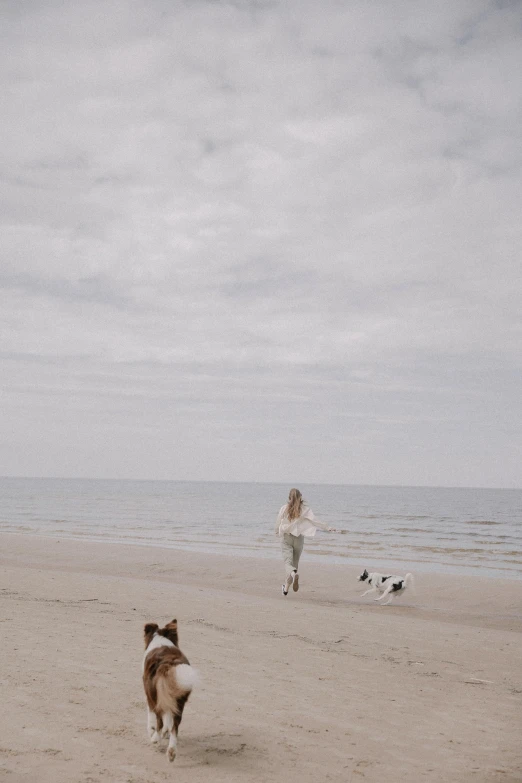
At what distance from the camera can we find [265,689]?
20.4 ft

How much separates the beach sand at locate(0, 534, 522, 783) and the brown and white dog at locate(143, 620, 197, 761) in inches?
6.5

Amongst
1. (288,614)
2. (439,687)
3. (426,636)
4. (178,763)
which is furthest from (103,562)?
(178,763)

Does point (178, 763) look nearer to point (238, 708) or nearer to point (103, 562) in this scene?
point (238, 708)

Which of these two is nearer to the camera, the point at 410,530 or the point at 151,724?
the point at 151,724

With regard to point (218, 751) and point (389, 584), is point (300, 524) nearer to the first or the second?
point (389, 584)

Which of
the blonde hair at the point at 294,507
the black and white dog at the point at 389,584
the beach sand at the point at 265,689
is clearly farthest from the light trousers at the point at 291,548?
the black and white dog at the point at 389,584

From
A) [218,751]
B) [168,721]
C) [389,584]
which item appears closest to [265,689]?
[218,751]

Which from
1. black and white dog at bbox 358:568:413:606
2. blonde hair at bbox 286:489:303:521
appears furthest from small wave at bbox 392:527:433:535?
blonde hair at bbox 286:489:303:521

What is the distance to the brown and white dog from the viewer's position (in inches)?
162

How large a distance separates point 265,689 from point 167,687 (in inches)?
92.9

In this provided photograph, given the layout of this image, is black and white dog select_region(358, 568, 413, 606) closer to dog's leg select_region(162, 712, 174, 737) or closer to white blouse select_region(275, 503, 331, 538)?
white blouse select_region(275, 503, 331, 538)

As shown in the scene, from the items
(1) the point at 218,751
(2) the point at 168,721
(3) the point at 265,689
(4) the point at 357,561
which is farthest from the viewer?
(4) the point at 357,561

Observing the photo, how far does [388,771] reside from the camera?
4383mm

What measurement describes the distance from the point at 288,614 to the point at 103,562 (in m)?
10.3
